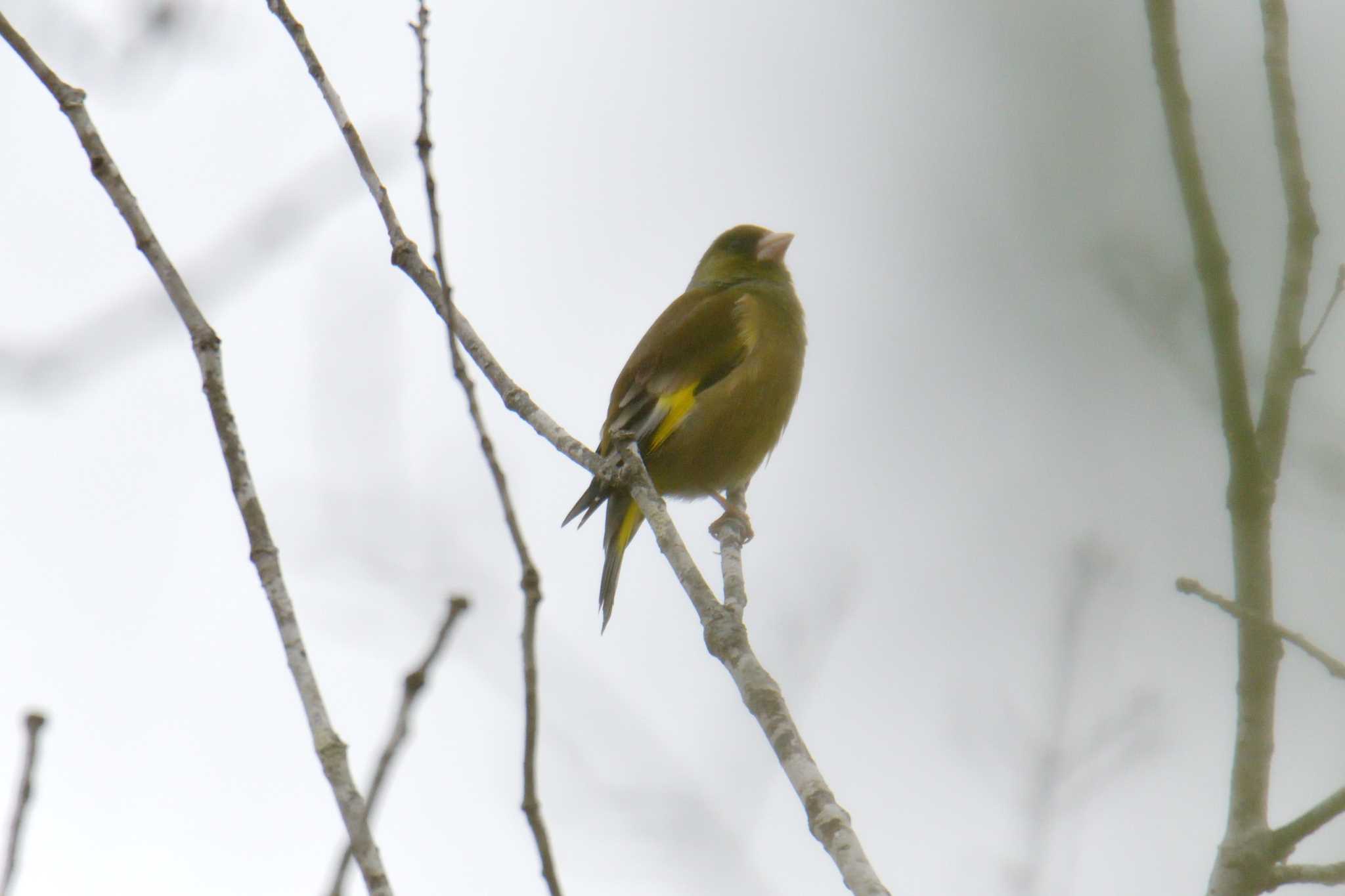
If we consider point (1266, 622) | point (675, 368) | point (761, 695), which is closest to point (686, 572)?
point (761, 695)

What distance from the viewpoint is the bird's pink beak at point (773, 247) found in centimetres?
717

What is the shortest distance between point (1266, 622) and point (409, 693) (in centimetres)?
122

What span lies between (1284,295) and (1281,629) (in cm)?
71

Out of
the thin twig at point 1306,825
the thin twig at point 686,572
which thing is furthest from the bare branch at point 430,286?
the thin twig at point 1306,825

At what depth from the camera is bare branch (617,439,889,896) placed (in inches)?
81.7


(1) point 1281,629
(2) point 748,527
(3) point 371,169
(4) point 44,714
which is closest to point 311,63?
(3) point 371,169

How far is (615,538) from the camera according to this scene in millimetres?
5348

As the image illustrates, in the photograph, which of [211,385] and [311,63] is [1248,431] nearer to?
[211,385]

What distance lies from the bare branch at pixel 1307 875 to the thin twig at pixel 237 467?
1343 mm

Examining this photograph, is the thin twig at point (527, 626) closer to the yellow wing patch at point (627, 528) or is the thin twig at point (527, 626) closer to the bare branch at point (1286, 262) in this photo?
the bare branch at point (1286, 262)

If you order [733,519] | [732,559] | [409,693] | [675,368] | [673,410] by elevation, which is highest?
[675,368]

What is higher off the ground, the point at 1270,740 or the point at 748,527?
the point at 748,527

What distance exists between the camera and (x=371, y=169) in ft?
10.5

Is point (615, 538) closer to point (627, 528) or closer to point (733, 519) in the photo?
point (627, 528)
